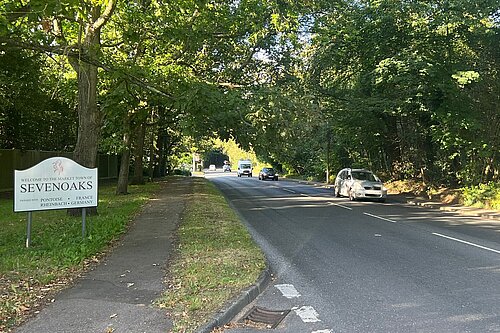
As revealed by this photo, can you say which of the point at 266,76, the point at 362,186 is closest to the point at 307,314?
the point at 266,76

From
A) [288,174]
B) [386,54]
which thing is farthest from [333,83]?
[288,174]

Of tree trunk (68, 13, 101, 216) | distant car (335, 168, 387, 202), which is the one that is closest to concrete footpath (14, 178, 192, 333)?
tree trunk (68, 13, 101, 216)

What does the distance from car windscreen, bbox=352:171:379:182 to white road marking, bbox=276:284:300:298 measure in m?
17.9

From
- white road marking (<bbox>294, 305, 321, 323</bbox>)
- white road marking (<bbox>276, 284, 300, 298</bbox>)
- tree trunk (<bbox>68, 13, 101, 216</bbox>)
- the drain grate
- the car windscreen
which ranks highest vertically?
tree trunk (<bbox>68, 13, 101, 216</bbox>)

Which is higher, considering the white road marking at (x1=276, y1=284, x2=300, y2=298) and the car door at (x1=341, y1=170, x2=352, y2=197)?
the car door at (x1=341, y1=170, x2=352, y2=197)

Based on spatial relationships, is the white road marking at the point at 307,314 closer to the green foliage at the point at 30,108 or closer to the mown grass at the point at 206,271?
the mown grass at the point at 206,271

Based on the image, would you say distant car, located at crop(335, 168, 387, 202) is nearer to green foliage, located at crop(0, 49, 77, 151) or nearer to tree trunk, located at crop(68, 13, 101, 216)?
tree trunk, located at crop(68, 13, 101, 216)

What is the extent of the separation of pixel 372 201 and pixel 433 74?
7.14 meters

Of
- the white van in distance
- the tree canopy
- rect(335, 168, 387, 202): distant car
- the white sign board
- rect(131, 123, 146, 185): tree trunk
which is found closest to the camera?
the white sign board

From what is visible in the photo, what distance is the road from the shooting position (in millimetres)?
5469

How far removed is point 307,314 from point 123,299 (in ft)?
7.41

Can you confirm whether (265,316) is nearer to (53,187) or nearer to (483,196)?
(53,187)

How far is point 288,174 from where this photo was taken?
2414 inches

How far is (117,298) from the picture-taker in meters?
5.89
